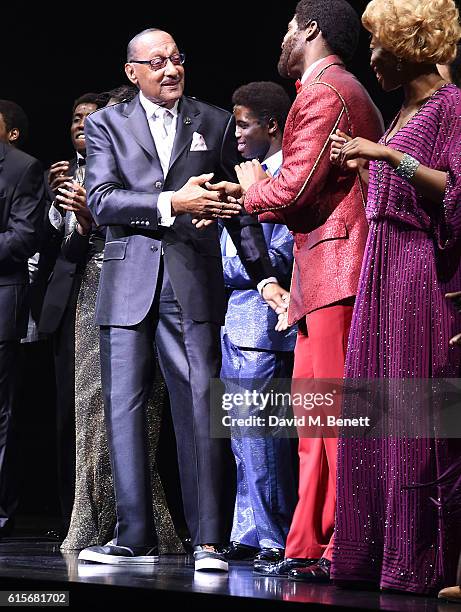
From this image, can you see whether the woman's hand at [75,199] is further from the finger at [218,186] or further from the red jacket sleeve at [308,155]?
the red jacket sleeve at [308,155]

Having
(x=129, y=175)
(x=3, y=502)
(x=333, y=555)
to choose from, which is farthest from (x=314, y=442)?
(x=3, y=502)

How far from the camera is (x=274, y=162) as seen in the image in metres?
4.22

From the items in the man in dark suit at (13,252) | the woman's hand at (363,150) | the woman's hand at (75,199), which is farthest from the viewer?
the man in dark suit at (13,252)

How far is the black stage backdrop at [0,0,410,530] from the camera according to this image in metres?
5.00

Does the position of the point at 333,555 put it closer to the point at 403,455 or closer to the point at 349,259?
the point at 403,455

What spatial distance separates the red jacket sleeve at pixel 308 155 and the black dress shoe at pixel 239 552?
132 centimetres

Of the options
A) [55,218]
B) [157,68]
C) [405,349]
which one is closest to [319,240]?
[405,349]

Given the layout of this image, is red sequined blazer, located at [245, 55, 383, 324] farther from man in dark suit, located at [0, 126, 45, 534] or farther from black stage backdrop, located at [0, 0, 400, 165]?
man in dark suit, located at [0, 126, 45, 534]

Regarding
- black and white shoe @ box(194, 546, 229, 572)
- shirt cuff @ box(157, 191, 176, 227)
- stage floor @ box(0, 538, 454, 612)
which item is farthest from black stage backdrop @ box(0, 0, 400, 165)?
stage floor @ box(0, 538, 454, 612)

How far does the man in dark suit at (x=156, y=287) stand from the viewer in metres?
3.51

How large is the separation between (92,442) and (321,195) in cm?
148

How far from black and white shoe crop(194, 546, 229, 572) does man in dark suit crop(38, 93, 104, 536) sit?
152cm

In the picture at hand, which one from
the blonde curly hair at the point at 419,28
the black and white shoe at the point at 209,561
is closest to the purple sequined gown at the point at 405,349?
the blonde curly hair at the point at 419,28

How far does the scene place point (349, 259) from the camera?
3.24m
